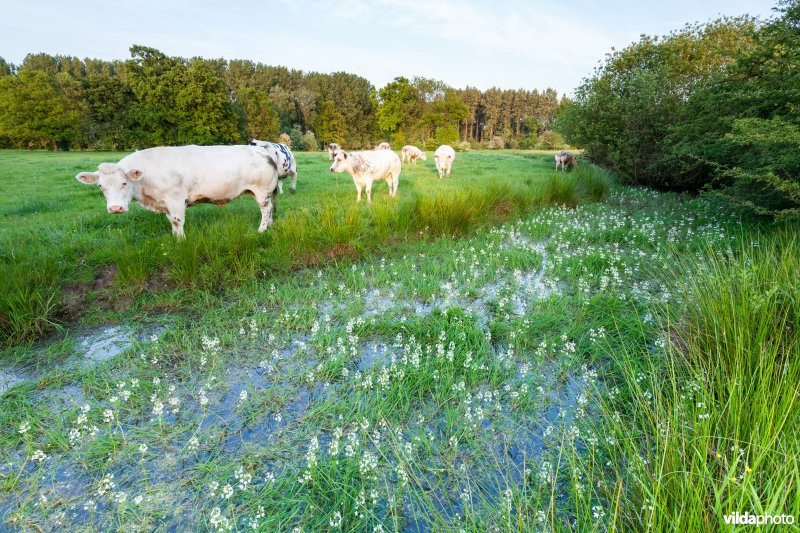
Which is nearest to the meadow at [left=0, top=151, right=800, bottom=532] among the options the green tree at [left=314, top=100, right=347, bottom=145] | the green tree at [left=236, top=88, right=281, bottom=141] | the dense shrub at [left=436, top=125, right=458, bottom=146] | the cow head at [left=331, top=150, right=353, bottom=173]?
the cow head at [left=331, top=150, right=353, bottom=173]

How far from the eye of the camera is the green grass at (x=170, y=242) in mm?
4934

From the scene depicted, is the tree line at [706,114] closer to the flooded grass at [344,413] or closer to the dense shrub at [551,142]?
the flooded grass at [344,413]

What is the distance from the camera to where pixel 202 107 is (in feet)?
141

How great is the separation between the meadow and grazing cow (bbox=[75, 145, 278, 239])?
3.13 ft

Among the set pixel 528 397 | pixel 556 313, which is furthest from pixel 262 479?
pixel 556 313

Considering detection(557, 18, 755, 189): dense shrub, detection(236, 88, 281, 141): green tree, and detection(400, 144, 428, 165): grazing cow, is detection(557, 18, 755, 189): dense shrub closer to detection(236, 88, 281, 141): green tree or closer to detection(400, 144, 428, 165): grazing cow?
detection(400, 144, 428, 165): grazing cow

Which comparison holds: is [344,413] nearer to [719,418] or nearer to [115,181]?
[719,418]

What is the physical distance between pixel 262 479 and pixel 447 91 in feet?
307

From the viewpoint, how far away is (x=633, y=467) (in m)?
2.10

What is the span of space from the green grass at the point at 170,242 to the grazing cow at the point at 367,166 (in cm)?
81

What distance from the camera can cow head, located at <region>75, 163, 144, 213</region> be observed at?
622 cm

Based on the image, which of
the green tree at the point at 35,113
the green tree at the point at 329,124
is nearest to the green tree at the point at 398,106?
the green tree at the point at 329,124

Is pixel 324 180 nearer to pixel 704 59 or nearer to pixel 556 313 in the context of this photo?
pixel 556 313

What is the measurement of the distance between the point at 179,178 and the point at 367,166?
5.80 meters
